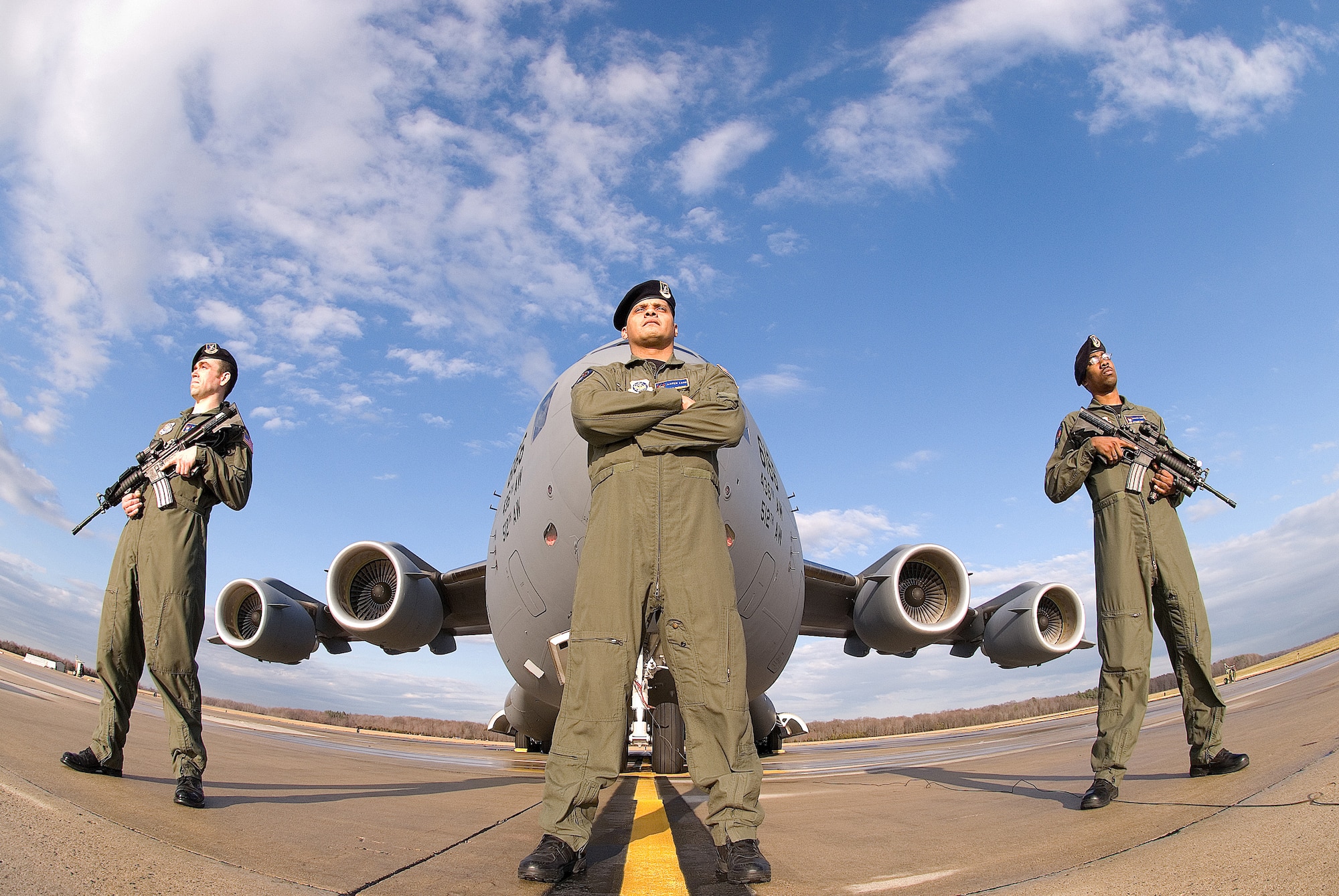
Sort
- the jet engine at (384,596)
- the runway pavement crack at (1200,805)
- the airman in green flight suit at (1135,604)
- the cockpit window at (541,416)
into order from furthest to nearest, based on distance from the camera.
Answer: the jet engine at (384,596) → the cockpit window at (541,416) → the airman in green flight suit at (1135,604) → the runway pavement crack at (1200,805)

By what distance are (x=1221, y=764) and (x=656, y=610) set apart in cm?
302

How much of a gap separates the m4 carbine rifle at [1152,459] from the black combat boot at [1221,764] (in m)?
1.28

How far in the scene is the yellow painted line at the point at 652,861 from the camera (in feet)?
6.59

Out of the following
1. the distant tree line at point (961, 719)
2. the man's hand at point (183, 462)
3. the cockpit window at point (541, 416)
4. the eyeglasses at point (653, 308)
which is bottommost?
the distant tree line at point (961, 719)

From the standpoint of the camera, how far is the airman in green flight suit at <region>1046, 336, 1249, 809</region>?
3412mm

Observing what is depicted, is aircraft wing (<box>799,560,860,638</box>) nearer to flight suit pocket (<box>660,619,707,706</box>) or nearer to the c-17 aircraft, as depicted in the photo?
the c-17 aircraft

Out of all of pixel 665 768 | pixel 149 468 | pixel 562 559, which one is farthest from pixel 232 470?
pixel 665 768

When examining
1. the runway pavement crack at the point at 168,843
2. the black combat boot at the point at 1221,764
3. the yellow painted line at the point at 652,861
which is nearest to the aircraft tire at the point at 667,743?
the yellow painted line at the point at 652,861

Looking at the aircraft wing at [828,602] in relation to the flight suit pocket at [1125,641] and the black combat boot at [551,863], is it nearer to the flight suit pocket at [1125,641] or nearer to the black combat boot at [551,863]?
the flight suit pocket at [1125,641]

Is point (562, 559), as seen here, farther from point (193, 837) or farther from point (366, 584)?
point (366, 584)

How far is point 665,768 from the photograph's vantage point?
20.2 ft

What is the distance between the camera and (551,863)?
2.06 m

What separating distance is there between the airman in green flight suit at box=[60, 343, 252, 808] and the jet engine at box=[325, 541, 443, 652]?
18.3 feet

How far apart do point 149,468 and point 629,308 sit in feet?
7.99
